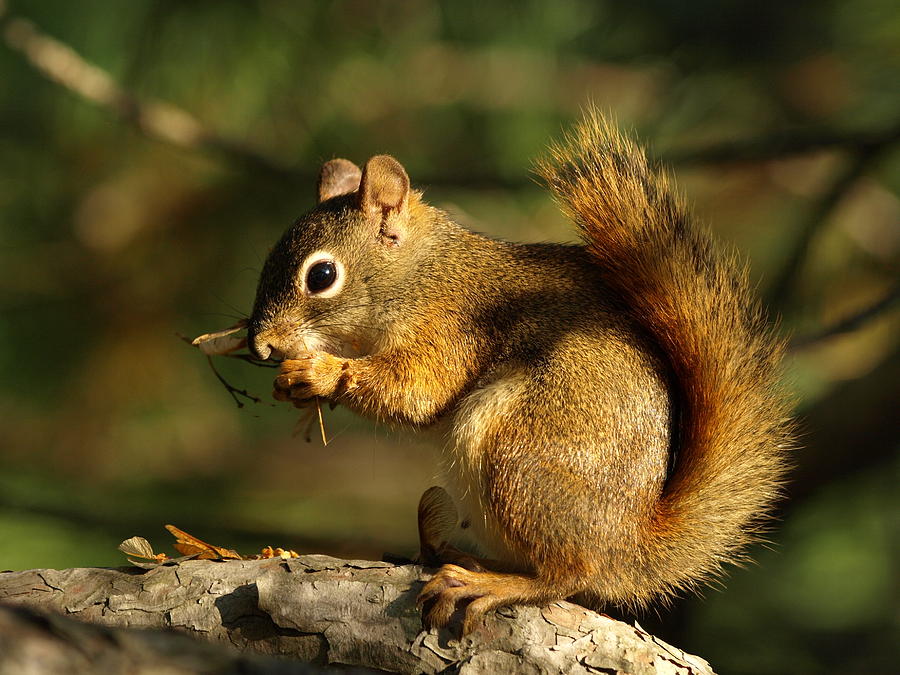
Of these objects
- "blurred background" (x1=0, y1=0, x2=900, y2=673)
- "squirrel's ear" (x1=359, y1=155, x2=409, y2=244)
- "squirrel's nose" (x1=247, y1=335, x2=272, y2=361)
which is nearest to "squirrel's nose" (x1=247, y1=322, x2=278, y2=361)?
"squirrel's nose" (x1=247, y1=335, x2=272, y2=361)

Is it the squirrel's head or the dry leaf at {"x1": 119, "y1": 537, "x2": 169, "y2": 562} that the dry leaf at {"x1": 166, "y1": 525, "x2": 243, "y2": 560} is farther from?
the squirrel's head

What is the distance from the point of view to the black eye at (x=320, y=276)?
4.61ft

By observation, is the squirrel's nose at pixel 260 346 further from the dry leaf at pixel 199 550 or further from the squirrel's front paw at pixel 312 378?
the dry leaf at pixel 199 550

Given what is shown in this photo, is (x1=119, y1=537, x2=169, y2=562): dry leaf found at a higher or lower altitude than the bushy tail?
lower

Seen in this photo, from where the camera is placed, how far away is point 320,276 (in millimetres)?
1412

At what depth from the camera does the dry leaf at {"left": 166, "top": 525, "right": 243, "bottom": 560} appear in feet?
3.94

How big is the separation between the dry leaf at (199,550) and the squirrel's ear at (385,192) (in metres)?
0.54

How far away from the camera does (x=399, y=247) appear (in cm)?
150

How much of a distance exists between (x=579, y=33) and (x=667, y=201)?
33.6 inches

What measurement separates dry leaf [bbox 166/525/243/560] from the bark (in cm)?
4

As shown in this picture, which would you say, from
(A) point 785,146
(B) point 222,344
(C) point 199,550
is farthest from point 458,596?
(A) point 785,146

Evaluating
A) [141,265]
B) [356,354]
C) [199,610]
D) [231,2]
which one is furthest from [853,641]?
[231,2]

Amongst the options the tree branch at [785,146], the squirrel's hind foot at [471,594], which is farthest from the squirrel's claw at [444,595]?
the tree branch at [785,146]

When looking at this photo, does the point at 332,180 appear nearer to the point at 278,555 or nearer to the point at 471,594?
the point at 278,555
